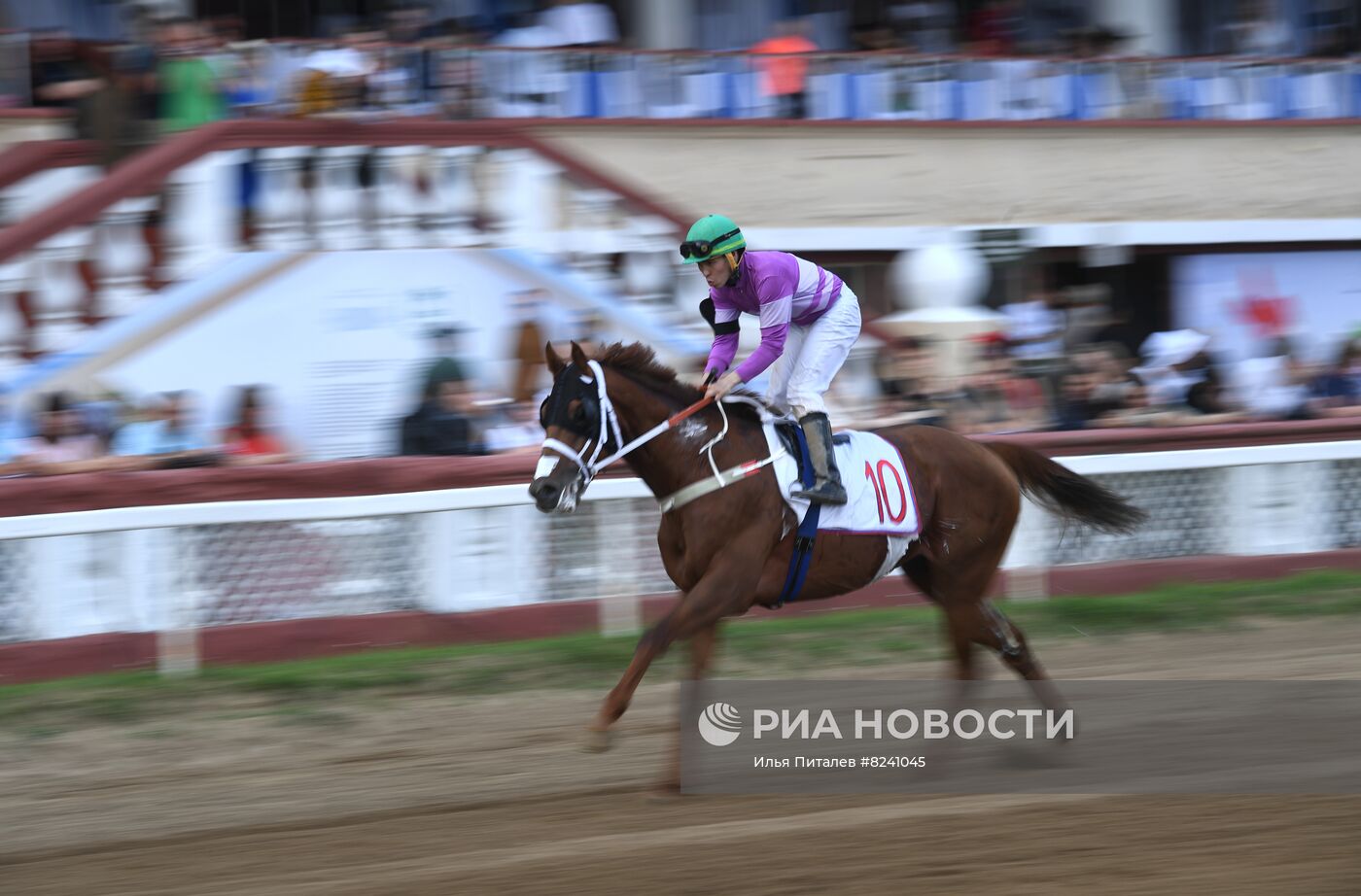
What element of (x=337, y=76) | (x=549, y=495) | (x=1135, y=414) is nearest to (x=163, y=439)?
(x=337, y=76)

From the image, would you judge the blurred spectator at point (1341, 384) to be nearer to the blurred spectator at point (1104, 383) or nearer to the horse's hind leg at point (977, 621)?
the blurred spectator at point (1104, 383)

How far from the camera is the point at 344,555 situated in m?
8.70

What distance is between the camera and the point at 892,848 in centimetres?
525

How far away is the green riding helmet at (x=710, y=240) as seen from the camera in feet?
20.2

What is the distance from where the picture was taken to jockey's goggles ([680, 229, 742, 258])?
6156mm

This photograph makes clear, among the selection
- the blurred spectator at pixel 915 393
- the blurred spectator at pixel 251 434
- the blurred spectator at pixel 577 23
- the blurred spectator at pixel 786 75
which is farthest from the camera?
the blurred spectator at pixel 786 75

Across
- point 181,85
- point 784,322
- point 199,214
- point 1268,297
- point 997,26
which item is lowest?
point 1268,297

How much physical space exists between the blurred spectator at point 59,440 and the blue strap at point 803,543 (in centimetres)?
450

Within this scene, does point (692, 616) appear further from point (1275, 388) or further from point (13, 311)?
point (1275, 388)

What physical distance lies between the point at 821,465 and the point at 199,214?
234 inches

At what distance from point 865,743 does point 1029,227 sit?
Result: 9.70 meters

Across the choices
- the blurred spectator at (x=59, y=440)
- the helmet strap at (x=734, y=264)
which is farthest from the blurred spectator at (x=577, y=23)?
the helmet strap at (x=734, y=264)

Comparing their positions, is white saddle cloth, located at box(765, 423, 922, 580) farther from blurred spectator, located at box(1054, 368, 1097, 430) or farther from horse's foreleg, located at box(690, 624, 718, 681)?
blurred spectator, located at box(1054, 368, 1097, 430)

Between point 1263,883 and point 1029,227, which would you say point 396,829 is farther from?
point 1029,227
